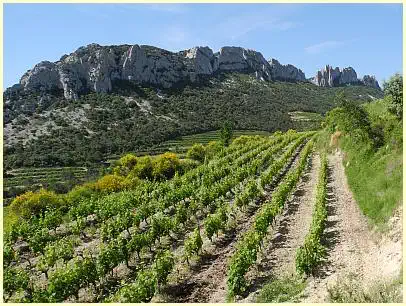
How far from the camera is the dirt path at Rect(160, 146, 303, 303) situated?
1825cm

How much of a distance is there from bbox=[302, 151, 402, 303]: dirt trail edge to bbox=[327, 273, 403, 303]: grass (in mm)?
453

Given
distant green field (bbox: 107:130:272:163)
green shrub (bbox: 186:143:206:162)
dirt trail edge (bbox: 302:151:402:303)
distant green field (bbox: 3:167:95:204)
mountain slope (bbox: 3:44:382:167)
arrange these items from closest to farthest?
dirt trail edge (bbox: 302:151:402:303) < green shrub (bbox: 186:143:206:162) < distant green field (bbox: 3:167:95:204) < distant green field (bbox: 107:130:272:163) < mountain slope (bbox: 3:44:382:167)

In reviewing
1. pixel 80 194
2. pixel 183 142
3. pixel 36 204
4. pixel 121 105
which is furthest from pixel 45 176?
pixel 121 105

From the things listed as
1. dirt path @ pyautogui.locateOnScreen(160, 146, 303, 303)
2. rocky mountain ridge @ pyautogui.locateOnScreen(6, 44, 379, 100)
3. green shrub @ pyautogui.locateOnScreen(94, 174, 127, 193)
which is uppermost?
rocky mountain ridge @ pyautogui.locateOnScreen(6, 44, 379, 100)

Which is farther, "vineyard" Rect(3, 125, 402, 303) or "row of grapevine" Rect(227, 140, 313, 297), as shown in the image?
"vineyard" Rect(3, 125, 402, 303)

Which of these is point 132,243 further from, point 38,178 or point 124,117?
point 124,117

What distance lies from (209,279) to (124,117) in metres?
113

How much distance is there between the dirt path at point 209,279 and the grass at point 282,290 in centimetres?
169

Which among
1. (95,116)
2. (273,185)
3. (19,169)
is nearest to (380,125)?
(273,185)

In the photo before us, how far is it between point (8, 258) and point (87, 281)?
6.73 m

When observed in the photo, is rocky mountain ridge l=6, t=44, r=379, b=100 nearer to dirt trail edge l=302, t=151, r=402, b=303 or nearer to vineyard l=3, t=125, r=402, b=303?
vineyard l=3, t=125, r=402, b=303

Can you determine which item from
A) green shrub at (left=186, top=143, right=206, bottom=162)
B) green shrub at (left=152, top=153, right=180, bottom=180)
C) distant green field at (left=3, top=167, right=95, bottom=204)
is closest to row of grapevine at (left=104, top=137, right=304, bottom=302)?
green shrub at (left=152, top=153, right=180, bottom=180)

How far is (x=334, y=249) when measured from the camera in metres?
21.0

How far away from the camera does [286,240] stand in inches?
914
